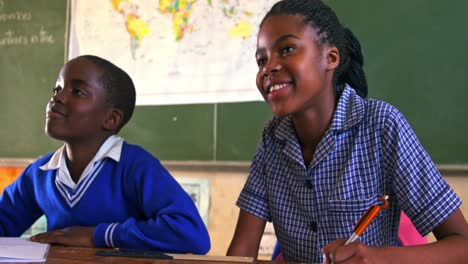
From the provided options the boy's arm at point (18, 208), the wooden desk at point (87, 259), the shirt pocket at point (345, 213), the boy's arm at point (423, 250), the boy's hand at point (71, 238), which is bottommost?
the boy's arm at point (18, 208)

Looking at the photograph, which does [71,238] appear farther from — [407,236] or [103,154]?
[407,236]

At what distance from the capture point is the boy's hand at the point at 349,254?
2.58 feet

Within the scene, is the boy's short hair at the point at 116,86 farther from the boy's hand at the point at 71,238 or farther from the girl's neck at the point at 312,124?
the girl's neck at the point at 312,124

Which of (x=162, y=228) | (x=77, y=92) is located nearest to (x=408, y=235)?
(x=162, y=228)

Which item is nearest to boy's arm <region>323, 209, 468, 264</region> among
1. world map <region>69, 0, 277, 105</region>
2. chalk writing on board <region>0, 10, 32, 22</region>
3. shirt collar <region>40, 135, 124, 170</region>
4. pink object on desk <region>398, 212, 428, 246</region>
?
pink object on desk <region>398, 212, 428, 246</region>

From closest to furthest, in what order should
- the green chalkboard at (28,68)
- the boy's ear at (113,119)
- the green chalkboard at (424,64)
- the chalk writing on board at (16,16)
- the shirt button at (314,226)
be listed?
the shirt button at (314,226) → the boy's ear at (113,119) → the green chalkboard at (424,64) → the green chalkboard at (28,68) → the chalk writing on board at (16,16)

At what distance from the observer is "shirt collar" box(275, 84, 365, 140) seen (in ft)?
3.79

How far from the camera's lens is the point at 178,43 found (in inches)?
98.7

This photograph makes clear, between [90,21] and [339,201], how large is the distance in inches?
79.6

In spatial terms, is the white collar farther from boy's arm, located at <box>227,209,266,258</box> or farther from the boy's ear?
boy's arm, located at <box>227,209,266,258</box>

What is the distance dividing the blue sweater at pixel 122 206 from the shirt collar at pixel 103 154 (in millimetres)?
15

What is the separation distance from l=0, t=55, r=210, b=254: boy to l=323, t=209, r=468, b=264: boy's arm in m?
0.48

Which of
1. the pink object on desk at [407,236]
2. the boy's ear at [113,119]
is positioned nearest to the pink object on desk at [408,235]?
the pink object on desk at [407,236]

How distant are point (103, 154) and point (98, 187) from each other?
98 mm
